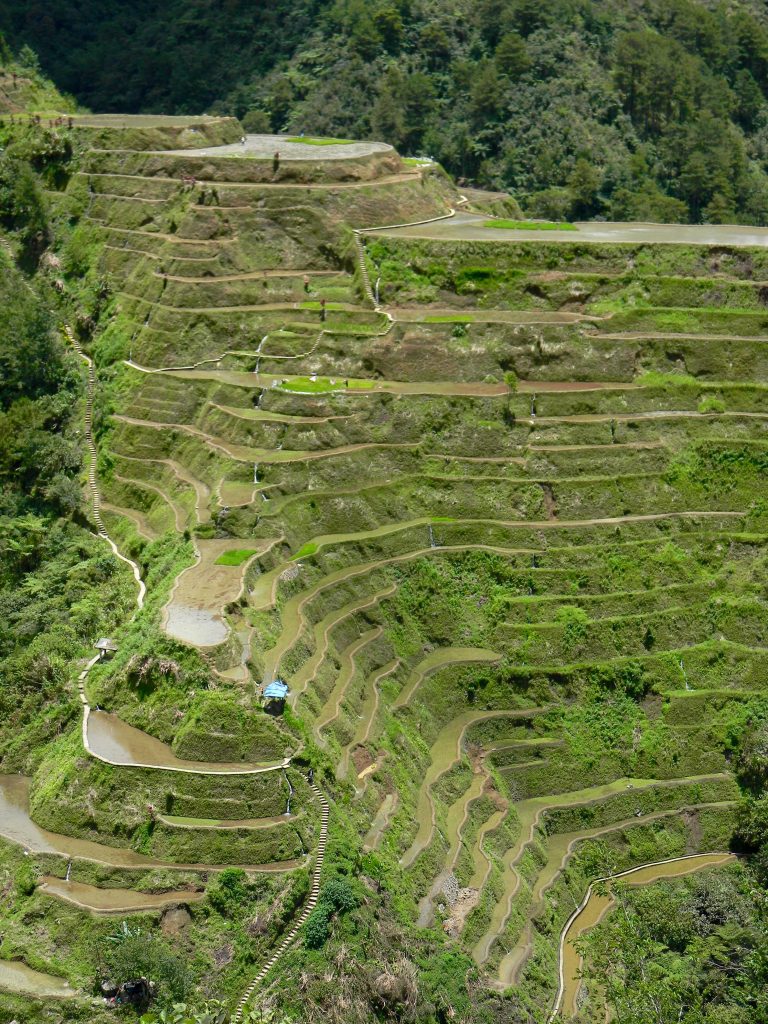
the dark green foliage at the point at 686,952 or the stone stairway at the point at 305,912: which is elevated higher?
the stone stairway at the point at 305,912

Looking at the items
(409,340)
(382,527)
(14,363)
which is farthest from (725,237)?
(14,363)

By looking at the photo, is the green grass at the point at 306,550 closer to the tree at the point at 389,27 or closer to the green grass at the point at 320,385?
the green grass at the point at 320,385

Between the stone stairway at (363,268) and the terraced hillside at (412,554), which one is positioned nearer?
the terraced hillside at (412,554)

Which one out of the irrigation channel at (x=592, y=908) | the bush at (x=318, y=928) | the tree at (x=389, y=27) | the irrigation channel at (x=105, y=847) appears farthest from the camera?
the tree at (x=389, y=27)

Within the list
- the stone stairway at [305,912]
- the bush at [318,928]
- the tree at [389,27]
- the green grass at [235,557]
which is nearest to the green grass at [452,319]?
the green grass at [235,557]

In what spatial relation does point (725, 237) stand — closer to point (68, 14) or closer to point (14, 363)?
point (14, 363)

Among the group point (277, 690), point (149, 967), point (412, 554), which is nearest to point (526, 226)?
point (412, 554)

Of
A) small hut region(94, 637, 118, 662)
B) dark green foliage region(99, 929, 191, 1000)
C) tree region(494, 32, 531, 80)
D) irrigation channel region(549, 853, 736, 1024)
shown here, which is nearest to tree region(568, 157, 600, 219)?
tree region(494, 32, 531, 80)
